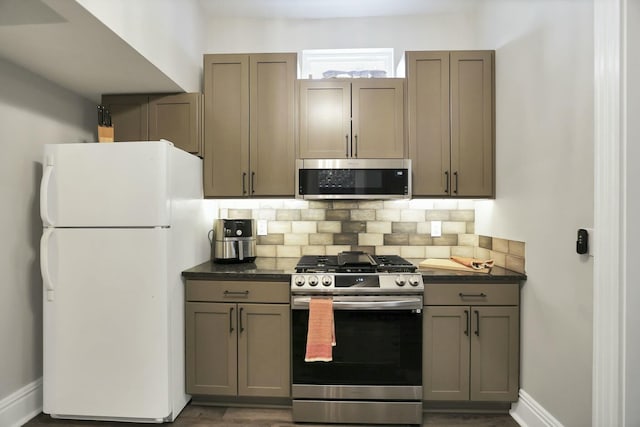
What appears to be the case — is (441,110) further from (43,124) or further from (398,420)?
(43,124)

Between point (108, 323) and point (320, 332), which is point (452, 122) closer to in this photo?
point (320, 332)

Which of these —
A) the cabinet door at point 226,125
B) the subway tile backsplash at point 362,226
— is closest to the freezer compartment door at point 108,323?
the cabinet door at point 226,125

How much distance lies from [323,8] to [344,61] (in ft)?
1.45

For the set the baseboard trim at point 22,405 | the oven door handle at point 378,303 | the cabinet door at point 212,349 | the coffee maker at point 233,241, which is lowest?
the baseboard trim at point 22,405

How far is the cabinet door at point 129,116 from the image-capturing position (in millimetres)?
2469

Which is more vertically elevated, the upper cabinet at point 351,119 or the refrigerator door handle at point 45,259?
the upper cabinet at point 351,119

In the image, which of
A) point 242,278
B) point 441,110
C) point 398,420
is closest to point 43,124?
point 242,278

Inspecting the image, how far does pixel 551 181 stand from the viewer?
177cm

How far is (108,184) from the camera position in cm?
195

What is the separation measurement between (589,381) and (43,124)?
3.51 meters

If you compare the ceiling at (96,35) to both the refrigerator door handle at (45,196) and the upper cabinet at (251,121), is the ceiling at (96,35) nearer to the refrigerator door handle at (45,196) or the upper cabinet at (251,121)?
the upper cabinet at (251,121)

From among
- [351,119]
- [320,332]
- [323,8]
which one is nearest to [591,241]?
[320,332]

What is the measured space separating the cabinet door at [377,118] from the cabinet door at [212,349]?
1.50 m

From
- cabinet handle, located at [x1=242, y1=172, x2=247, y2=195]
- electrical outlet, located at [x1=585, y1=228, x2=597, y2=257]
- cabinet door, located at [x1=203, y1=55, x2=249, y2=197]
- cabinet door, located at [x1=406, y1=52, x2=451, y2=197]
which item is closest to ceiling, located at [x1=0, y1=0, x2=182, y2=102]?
cabinet door, located at [x1=203, y1=55, x2=249, y2=197]
